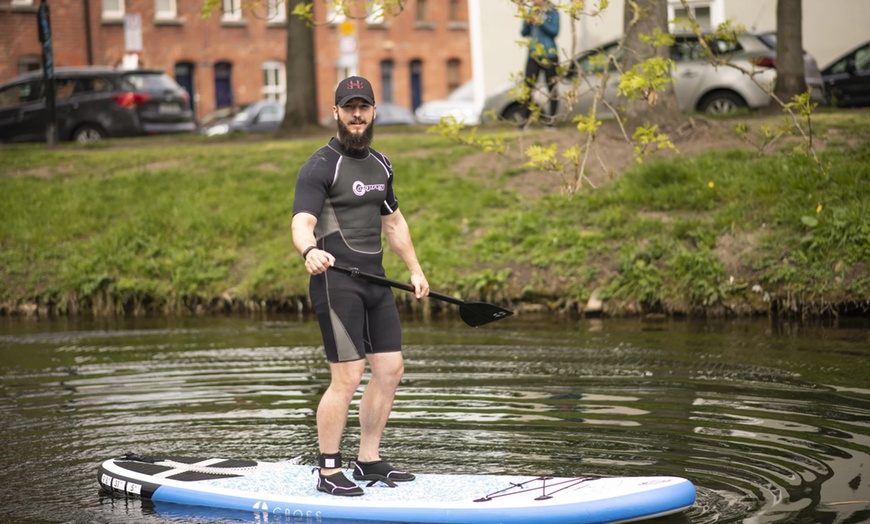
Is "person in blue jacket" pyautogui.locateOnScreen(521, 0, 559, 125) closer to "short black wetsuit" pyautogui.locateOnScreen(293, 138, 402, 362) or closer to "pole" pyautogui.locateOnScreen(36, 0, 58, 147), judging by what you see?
"short black wetsuit" pyautogui.locateOnScreen(293, 138, 402, 362)

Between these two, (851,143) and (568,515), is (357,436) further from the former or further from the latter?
(851,143)

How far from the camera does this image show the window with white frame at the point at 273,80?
4988 cm

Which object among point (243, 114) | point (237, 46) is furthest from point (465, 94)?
point (237, 46)

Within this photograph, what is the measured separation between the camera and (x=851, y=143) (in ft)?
51.2

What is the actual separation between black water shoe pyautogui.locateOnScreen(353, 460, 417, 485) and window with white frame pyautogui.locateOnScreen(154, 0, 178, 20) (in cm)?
4219

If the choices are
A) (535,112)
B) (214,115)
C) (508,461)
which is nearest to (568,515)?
(508,461)

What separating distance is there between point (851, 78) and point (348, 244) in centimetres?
2011

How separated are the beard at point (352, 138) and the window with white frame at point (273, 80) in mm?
43554

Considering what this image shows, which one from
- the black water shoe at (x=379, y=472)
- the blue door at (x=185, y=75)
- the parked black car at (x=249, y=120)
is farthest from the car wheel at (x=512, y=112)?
the blue door at (x=185, y=75)

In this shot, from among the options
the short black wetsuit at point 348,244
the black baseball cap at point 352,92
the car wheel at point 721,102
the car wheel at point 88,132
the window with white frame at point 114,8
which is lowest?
the short black wetsuit at point 348,244

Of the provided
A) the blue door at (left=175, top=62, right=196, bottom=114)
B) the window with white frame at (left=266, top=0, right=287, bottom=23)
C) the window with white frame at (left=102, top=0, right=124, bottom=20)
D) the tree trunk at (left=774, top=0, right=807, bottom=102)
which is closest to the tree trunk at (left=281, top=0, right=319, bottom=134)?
the window with white frame at (left=266, top=0, right=287, bottom=23)

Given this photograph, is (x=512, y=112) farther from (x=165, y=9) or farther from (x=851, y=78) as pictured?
(x=165, y=9)

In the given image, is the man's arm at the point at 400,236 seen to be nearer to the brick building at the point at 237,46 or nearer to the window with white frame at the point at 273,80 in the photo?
the brick building at the point at 237,46

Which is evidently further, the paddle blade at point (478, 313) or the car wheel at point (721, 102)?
the car wheel at point (721, 102)
